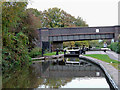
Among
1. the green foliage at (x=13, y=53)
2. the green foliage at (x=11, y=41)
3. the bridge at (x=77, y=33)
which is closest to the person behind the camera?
the green foliage at (x=11, y=41)

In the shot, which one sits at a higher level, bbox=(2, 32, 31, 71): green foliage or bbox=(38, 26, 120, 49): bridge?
bbox=(38, 26, 120, 49): bridge

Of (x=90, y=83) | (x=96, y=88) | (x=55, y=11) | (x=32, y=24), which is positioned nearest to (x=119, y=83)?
(x=96, y=88)

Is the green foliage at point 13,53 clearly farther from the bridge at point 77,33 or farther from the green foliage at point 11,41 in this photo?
the bridge at point 77,33

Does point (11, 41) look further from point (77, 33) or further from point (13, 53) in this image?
point (77, 33)

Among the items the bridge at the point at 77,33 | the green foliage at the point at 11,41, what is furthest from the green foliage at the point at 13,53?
the bridge at the point at 77,33

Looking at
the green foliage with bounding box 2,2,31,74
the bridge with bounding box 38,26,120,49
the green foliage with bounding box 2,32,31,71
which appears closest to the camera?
the green foliage with bounding box 2,2,31,74

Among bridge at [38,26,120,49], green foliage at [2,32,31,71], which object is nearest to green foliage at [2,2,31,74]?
green foliage at [2,32,31,71]

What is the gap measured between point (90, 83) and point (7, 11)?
641cm

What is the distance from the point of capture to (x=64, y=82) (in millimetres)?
7293

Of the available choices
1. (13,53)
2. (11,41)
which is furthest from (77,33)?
(11,41)

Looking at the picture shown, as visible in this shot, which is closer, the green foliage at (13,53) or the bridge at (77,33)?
the green foliage at (13,53)

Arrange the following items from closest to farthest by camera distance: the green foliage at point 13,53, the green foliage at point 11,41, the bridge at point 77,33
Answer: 1. the green foliage at point 11,41
2. the green foliage at point 13,53
3. the bridge at point 77,33

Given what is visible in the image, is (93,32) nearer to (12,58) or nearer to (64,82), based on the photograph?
(12,58)

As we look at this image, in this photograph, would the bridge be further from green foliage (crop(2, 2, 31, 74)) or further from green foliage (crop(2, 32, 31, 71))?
green foliage (crop(2, 32, 31, 71))
